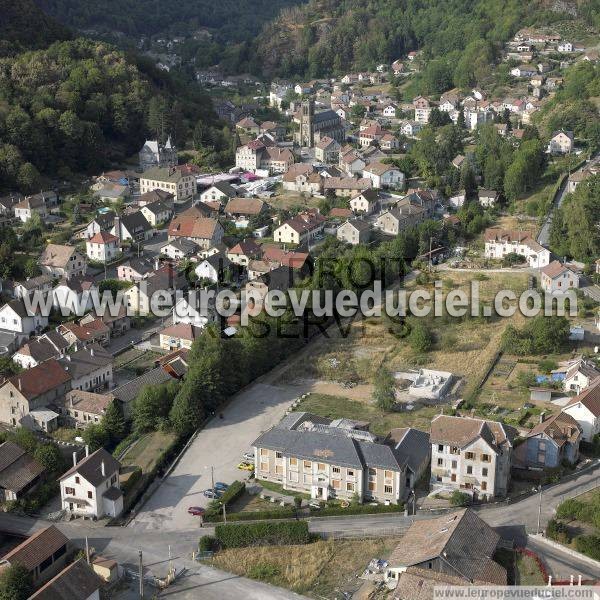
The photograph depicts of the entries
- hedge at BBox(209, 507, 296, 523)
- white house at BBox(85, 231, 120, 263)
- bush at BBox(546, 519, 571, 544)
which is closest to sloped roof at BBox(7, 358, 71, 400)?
hedge at BBox(209, 507, 296, 523)

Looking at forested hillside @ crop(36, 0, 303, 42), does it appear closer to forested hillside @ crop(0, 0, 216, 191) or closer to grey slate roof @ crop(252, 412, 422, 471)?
forested hillside @ crop(0, 0, 216, 191)

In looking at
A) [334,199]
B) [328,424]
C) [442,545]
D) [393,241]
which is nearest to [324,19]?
[334,199]

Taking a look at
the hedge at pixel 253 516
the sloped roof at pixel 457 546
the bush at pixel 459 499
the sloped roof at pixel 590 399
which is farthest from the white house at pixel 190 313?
the sloped roof at pixel 457 546

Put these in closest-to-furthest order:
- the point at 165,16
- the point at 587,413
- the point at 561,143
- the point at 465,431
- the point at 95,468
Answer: the point at 95,468
the point at 465,431
the point at 587,413
the point at 561,143
the point at 165,16

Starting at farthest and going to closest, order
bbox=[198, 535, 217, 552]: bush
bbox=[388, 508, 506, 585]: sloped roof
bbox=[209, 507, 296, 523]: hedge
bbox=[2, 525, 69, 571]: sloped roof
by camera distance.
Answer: bbox=[209, 507, 296, 523]: hedge
bbox=[198, 535, 217, 552]: bush
bbox=[2, 525, 69, 571]: sloped roof
bbox=[388, 508, 506, 585]: sloped roof

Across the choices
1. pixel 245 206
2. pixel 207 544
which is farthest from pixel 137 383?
pixel 245 206

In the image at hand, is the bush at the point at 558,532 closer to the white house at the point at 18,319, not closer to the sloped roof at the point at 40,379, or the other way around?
the sloped roof at the point at 40,379

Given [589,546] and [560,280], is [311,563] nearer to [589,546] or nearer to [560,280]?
[589,546]
